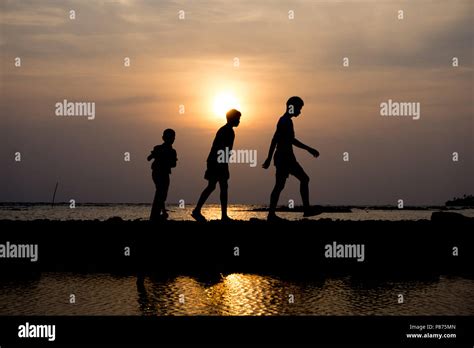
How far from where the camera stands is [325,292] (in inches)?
435

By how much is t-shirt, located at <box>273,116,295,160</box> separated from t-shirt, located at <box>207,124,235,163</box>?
1.28 metres

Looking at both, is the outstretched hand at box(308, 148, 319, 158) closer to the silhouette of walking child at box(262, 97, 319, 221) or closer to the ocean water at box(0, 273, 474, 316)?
the silhouette of walking child at box(262, 97, 319, 221)

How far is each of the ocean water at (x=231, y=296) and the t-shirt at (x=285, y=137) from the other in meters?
3.74

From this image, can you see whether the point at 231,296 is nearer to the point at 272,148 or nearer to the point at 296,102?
the point at 272,148

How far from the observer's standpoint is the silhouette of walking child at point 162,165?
15.1m

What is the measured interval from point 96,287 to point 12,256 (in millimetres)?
4535

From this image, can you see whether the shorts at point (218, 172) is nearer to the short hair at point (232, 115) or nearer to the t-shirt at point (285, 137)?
the short hair at point (232, 115)

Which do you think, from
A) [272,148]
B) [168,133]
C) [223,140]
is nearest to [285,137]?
[272,148]

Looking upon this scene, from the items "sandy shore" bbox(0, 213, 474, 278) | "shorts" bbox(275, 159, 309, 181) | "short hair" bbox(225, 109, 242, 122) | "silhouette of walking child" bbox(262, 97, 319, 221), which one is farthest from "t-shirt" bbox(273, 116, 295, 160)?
"sandy shore" bbox(0, 213, 474, 278)

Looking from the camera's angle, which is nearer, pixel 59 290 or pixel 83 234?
pixel 59 290

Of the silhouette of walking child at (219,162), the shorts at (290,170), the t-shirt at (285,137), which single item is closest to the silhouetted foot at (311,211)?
the shorts at (290,170)

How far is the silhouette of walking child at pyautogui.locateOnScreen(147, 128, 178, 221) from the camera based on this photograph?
1507 cm
